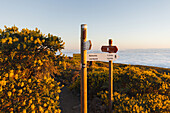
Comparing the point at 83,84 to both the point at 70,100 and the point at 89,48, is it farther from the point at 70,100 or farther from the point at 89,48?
the point at 70,100

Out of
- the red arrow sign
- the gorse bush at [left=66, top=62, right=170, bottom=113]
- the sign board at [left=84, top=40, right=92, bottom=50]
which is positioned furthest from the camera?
the gorse bush at [left=66, top=62, right=170, bottom=113]

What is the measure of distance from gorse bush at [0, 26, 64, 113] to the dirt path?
5.20 feet

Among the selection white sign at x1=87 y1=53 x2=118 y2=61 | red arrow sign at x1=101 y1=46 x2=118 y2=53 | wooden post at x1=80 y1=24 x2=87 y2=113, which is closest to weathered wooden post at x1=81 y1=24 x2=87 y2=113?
wooden post at x1=80 y1=24 x2=87 y2=113

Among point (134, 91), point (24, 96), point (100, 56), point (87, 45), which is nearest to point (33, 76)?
point (24, 96)

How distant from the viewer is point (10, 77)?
308 cm

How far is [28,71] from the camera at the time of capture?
3.68 meters

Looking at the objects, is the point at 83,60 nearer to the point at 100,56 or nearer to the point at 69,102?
the point at 100,56

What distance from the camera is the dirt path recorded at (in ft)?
16.3

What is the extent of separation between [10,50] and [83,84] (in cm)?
231

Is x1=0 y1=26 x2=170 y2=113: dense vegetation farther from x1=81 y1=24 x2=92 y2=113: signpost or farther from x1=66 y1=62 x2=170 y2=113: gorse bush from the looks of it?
x1=81 y1=24 x2=92 y2=113: signpost

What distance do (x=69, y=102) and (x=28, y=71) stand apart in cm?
267

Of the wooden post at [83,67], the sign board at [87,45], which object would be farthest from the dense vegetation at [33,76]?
the sign board at [87,45]

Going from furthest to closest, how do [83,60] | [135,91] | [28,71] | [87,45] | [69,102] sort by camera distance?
[69,102] → [135,91] → [28,71] → [83,60] → [87,45]

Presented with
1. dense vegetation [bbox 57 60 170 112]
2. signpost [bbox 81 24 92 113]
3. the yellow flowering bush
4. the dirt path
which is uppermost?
signpost [bbox 81 24 92 113]
